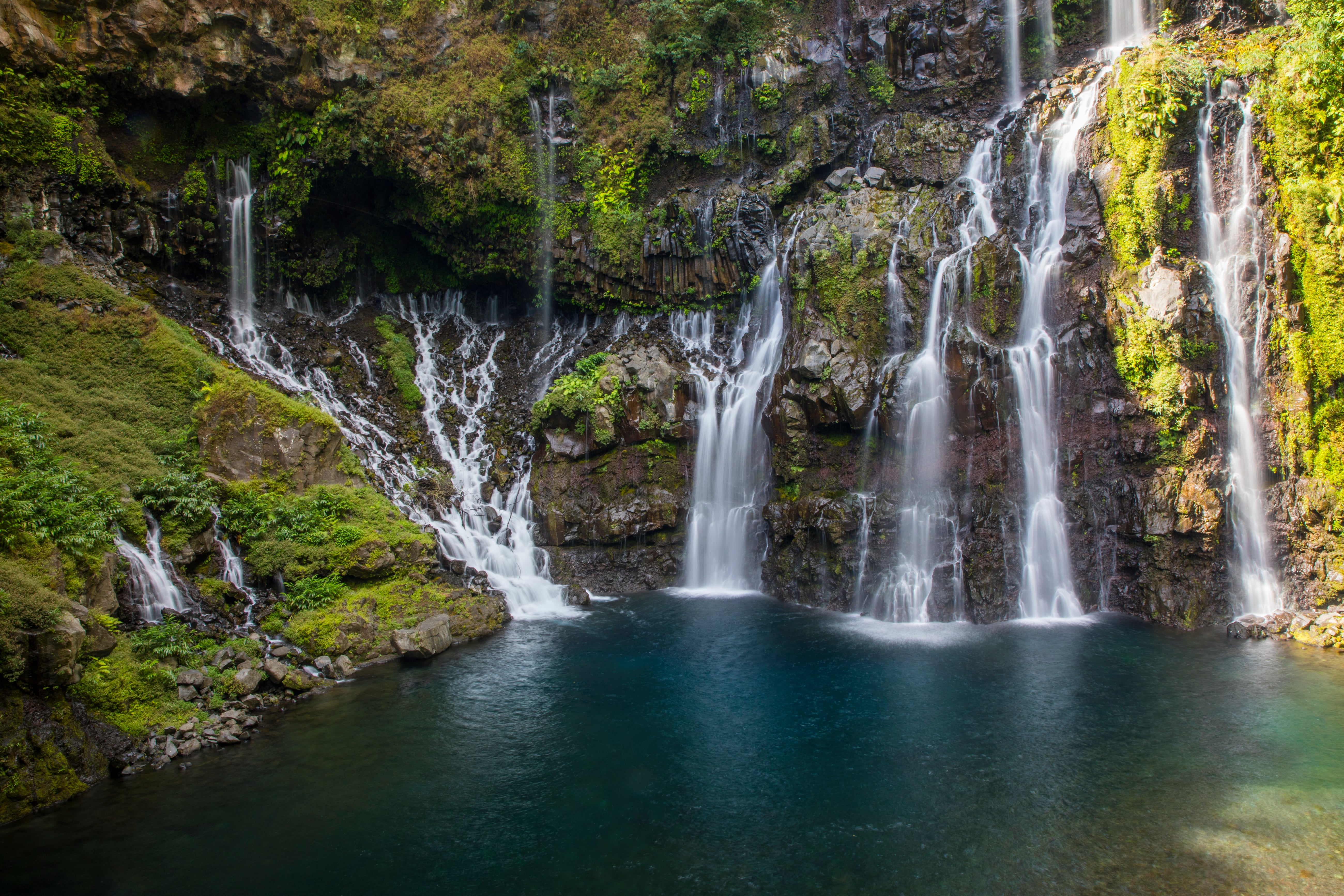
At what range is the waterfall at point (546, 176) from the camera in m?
23.7

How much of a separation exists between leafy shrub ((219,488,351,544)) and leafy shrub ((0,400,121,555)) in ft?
6.17

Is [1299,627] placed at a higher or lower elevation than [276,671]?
lower

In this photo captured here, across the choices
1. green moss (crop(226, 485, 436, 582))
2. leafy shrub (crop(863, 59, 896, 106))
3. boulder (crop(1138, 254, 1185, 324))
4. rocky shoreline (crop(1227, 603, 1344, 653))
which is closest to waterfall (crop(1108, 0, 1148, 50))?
leafy shrub (crop(863, 59, 896, 106))

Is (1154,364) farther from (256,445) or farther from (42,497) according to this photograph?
(42,497)

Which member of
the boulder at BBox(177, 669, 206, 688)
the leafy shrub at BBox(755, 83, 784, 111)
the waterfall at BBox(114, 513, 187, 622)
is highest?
the leafy shrub at BBox(755, 83, 784, 111)

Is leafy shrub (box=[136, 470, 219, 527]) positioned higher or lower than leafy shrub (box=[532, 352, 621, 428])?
lower

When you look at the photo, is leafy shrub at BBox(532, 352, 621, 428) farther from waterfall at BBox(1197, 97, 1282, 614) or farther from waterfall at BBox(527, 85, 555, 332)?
waterfall at BBox(1197, 97, 1282, 614)

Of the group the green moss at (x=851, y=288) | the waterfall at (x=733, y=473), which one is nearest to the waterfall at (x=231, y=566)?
the waterfall at (x=733, y=473)

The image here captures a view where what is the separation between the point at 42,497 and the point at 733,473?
45.5ft

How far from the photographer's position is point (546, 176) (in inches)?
939

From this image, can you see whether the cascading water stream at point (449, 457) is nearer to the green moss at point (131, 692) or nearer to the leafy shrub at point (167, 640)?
the leafy shrub at point (167, 640)

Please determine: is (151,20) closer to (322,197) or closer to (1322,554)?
(322,197)

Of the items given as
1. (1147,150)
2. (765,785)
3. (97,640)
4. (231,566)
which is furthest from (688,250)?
(97,640)

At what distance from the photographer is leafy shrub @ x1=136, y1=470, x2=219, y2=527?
13.1 metres
